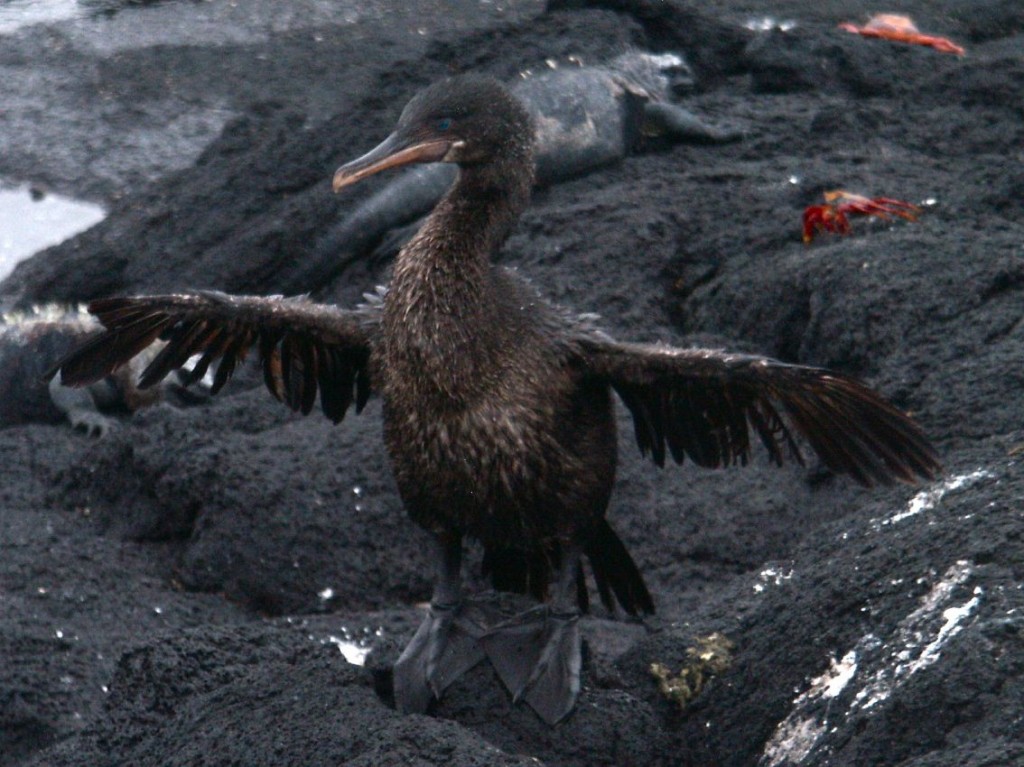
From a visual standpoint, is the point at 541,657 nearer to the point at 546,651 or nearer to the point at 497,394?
the point at 546,651

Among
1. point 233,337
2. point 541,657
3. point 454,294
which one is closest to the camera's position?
point 541,657

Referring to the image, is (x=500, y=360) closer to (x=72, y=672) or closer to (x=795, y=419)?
(x=795, y=419)

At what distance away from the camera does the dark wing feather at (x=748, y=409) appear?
12.4 feet

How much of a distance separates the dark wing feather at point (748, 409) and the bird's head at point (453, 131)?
0.59 metres

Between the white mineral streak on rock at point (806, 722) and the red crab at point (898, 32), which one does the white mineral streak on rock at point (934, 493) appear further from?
the red crab at point (898, 32)

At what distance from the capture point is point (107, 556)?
5.64 m

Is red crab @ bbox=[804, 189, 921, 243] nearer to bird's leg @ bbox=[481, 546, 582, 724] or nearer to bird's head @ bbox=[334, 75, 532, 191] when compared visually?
bird's head @ bbox=[334, 75, 532, 191]

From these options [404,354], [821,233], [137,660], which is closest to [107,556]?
[137,660]

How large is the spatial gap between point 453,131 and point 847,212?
127 inches

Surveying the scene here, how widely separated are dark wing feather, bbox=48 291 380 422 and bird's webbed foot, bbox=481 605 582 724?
0.92 metres

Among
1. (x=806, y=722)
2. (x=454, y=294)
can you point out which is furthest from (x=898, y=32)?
(x=806, y=722)

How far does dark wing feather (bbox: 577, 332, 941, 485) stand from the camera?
12.4 feet

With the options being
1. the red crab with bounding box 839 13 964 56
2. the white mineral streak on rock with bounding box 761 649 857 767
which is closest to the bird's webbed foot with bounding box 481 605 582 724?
the white mineral streak on rock with bounding box 761 649 857 767

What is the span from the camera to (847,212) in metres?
7.08
